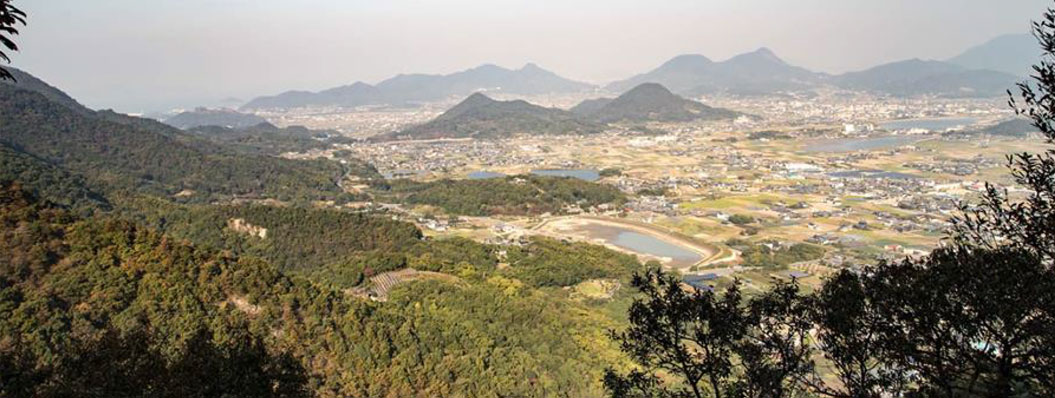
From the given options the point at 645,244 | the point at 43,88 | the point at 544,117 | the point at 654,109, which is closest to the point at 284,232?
the point at 645,244

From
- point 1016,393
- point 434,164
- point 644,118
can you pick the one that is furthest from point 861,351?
point 644,118

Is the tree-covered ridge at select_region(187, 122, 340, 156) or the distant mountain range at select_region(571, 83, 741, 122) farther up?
the distant mountain range at select_region(571, 83, 741, 122)

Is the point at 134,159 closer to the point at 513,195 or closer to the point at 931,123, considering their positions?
the point at 513,195

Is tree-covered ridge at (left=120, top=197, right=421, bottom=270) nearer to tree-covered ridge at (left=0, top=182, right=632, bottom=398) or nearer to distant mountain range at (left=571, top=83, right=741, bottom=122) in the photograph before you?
tree-covered ridge at (left=0, top=182, right=632, bottom=398)

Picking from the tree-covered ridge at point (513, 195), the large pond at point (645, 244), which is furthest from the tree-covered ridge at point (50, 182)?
the large pond at point (645, 244)

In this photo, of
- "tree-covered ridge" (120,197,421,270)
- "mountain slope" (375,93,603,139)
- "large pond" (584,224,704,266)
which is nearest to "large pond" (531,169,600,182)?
"large pond" (584,224,704,266)

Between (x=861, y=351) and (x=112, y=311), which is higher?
(x=861, y=351)

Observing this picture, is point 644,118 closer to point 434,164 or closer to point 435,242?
point 434,164
